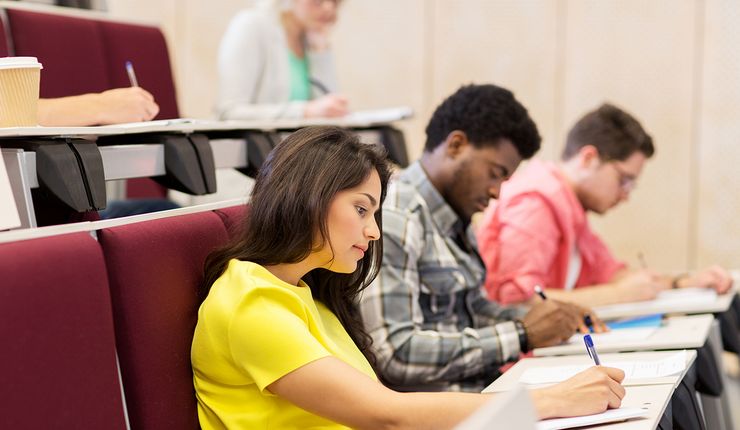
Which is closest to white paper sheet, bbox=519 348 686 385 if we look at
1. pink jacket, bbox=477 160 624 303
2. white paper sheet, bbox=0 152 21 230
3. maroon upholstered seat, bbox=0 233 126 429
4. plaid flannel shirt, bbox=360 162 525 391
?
plaid flannel shirt, bbox=360 162 525 391

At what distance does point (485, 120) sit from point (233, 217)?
0.75 meters

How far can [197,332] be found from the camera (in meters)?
1.41

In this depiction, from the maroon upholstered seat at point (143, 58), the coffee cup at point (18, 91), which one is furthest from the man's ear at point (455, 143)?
the coffee cup at point (18, 91)

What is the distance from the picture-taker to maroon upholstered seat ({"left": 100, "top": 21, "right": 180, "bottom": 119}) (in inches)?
103

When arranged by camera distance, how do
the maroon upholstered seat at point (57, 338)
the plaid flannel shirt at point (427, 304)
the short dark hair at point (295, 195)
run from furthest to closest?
the plaid flannel shirt at point (427, 304) → the short dark hair at point (295, 195) → the maroon upholstered seat at point (57, 338)

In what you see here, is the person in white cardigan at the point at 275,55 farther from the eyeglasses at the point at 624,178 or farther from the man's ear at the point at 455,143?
the man's ear at the point at 455,143

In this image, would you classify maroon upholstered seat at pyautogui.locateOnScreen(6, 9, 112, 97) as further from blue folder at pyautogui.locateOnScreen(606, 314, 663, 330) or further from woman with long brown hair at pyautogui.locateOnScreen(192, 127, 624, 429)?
blue folder at pyautogui.locateOnScreen(606, 314, 663, 330)

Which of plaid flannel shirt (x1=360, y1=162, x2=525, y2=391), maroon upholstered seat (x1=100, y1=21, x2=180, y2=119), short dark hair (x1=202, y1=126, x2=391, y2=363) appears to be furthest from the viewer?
maroon upholstered seat (x1=100, y1=21, x2=180, y2=119)

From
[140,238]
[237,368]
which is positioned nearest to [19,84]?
[140,238]

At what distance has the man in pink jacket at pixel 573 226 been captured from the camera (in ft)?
8.48

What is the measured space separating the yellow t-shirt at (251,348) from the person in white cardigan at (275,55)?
71.9 inches

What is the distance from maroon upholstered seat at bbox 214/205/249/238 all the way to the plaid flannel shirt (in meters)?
0.40

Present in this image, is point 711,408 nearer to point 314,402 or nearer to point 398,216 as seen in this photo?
point 398,216

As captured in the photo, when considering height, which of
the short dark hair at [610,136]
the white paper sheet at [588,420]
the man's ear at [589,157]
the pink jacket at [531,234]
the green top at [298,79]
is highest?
the green top at [298,79]
